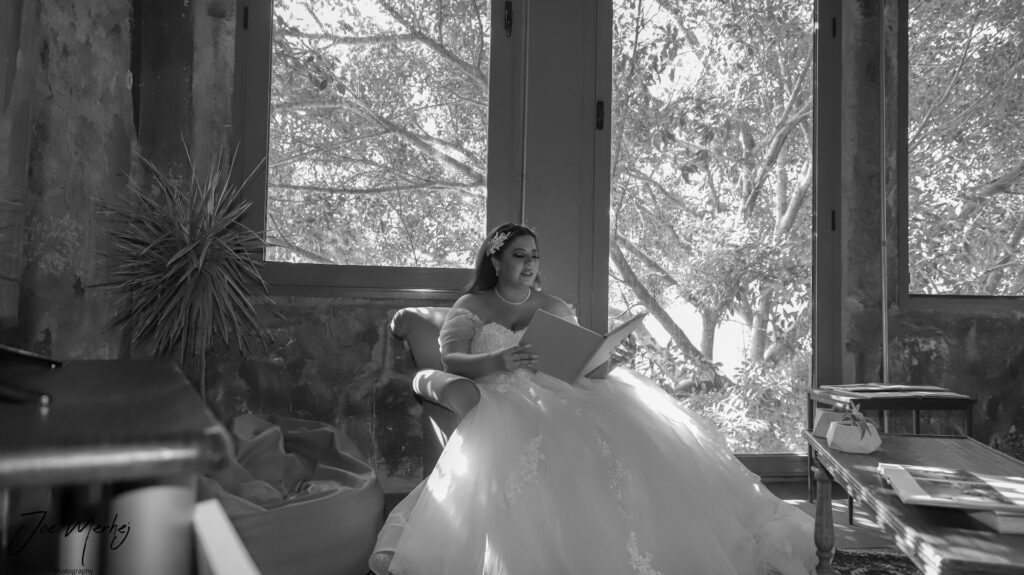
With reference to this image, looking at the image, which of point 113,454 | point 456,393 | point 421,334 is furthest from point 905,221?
point 113,454

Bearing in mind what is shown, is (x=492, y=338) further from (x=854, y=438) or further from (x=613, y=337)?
(x=854, y=438)

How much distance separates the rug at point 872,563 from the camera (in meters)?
2.45

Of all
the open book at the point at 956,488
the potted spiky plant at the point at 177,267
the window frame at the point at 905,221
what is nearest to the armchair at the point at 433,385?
the potted spiky plant at the point at 177,267

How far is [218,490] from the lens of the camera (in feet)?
7.22

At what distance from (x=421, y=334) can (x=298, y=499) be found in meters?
0.89

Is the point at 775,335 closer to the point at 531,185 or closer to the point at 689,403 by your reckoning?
the point at 689,403

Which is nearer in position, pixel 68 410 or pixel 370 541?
pixel 68 410

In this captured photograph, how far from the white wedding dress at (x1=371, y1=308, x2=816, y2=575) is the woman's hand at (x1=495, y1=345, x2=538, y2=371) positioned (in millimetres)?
147

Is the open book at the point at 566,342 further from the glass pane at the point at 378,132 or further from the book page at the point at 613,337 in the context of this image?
the glass pane at the point at 378,132

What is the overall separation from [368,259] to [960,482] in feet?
8.59

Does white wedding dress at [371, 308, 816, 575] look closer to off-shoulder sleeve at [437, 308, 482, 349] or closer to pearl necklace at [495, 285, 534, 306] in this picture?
off-shoulder sleeve at [437, 308, 482, 349]

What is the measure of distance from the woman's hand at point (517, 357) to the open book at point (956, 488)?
1179 mm

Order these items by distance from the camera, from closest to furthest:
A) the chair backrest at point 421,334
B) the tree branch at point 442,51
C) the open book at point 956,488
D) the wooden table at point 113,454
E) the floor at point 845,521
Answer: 1. the wooden table at point 113,454
2. the open book at point 956,488
3. the floor at point 845,521
4. the chair backrest at point 421,334
5. the tree branch at point 442,51

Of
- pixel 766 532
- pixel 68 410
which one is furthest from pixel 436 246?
pixel 68 410
